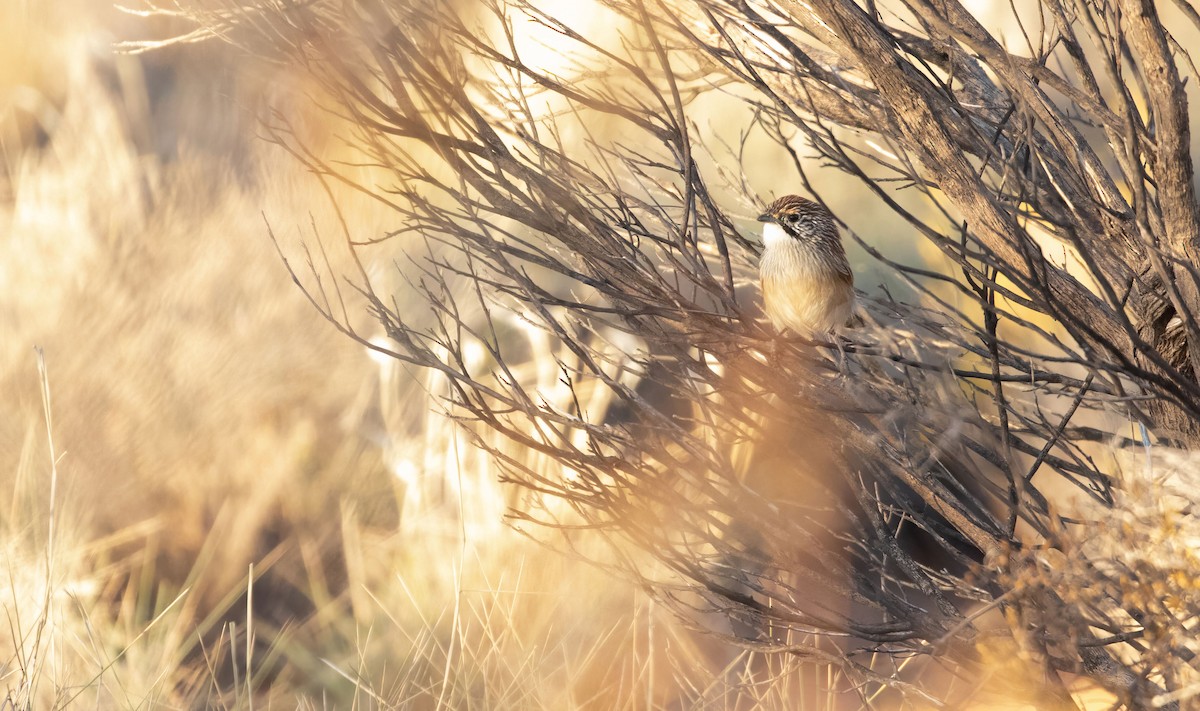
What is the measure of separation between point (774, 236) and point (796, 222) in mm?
66

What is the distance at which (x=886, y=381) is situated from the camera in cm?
228

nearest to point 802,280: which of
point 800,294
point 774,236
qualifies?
point 800,294

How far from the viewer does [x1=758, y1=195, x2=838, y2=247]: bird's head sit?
2738 mm

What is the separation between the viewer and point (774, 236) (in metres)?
2.76

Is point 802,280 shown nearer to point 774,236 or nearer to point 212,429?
point 774,236

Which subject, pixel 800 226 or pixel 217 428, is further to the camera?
pixel 217 428

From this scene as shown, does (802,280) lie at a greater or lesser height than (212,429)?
greater

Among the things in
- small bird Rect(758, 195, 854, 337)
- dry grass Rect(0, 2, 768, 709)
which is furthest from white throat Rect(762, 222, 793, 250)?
dry grass Rect(0, 2, 768, 709)

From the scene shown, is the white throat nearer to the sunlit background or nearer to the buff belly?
the buff belly

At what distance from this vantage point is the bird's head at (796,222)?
2738 millimetres

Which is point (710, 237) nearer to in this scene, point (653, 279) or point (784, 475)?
point (784, 475)

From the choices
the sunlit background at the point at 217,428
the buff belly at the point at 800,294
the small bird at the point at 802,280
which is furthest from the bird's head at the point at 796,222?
the sunlit background at the point at 217,428

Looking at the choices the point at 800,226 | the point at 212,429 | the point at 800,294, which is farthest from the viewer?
the point at 212,429

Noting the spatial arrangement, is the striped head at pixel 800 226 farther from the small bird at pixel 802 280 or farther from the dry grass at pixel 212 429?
the dry grass at pixel 212 429
